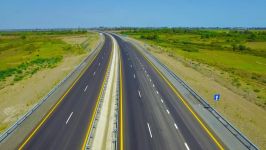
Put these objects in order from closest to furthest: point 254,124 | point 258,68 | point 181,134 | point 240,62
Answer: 1. point 181,134
2. point 254,124
3. point 258,68
4. point 240,62

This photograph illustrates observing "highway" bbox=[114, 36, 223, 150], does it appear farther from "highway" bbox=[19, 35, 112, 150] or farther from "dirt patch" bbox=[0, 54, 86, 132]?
"dirt patch" bbox=[0, 54, 86, 132]

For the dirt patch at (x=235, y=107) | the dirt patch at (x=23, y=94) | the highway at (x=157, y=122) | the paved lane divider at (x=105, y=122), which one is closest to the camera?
the paved lane divider at (x=105, y=122)

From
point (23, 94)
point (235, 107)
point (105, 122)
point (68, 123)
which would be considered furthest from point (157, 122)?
point (23, 94)

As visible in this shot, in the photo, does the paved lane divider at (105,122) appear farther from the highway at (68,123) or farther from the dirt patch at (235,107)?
the dirt patch at (235,107)

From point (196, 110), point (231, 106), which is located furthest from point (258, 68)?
point (196, 110)

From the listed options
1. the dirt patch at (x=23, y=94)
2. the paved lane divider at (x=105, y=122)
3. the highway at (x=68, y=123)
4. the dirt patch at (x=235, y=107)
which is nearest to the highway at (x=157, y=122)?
the paved lane divider at (x=105, y=122)

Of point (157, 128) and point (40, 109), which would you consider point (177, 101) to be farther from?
point (40, 109)
